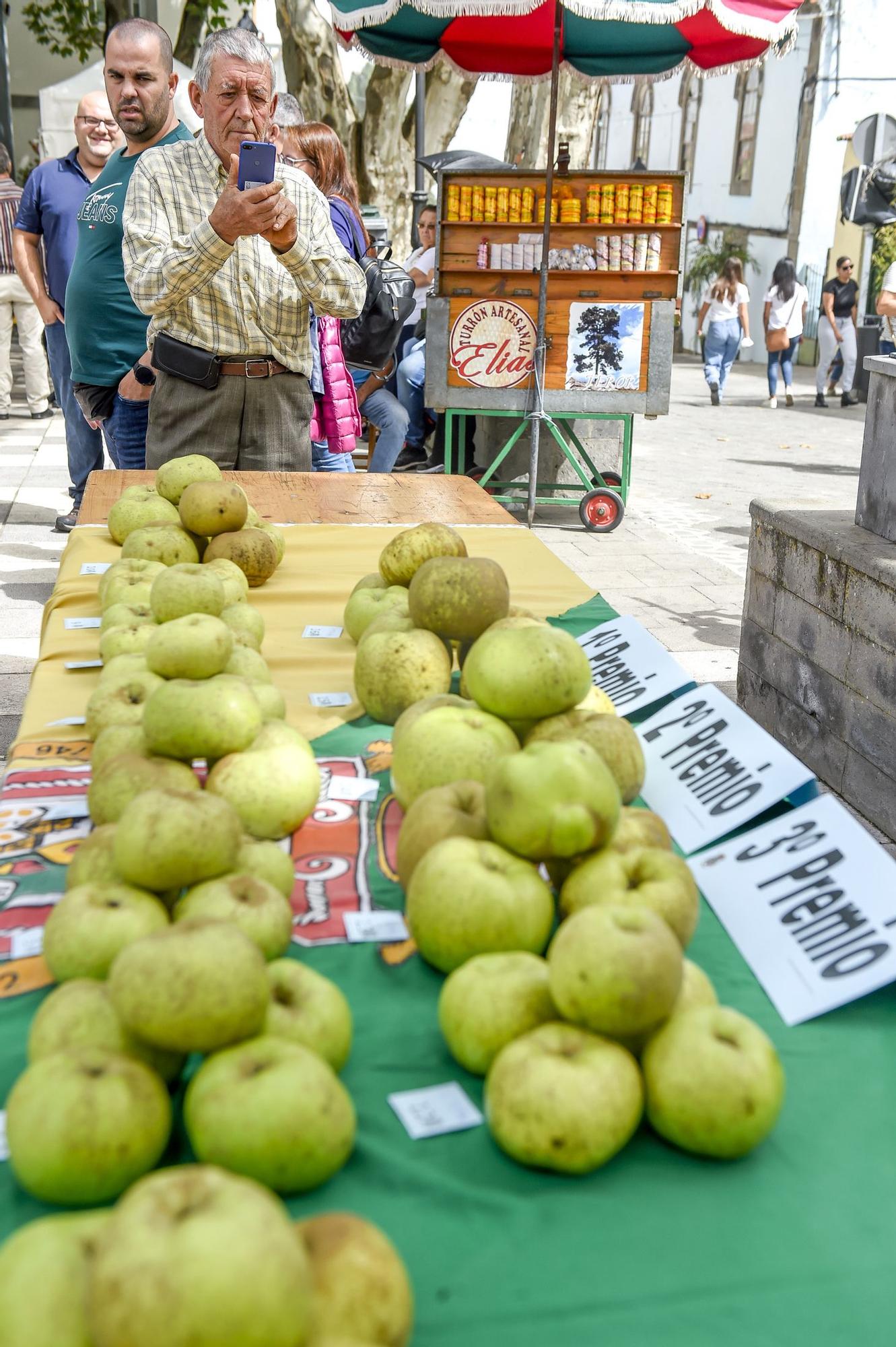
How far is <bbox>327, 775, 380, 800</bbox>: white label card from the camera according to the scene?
77.9 inches

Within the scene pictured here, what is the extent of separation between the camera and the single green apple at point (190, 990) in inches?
46.1

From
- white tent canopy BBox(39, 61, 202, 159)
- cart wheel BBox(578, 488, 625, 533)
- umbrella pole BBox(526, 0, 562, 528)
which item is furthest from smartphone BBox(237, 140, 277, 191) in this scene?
white tent canopy BBox(39, 61, 202, 159)

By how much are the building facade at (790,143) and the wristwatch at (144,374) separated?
19.2m

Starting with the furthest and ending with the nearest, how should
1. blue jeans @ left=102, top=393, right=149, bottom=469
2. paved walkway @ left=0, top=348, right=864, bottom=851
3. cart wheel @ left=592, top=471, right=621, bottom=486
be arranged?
cart wheel @ left=592, top=471, right=621, bottom=486 → paved walkway @ left=0, top=348, right=864, bottom=851 → blue jeans @ left=102, top=393, right=149, bottom=469

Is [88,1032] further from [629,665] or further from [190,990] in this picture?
[629,665]

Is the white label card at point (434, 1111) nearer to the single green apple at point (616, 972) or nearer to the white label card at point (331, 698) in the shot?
the single green apple at point (616, 972)

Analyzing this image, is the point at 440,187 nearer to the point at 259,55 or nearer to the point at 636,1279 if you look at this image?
the point at 259,55

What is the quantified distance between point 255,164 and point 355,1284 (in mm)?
3010

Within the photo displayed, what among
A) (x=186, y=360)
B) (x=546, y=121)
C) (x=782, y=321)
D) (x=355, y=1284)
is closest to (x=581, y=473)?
(x=186, y=360)

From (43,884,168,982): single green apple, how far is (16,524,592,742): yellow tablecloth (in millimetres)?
755

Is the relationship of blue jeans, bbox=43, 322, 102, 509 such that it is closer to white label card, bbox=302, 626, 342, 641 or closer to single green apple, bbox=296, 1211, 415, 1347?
white label card, bbox=302, 626, 342, 641

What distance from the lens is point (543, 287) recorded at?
7.19 m

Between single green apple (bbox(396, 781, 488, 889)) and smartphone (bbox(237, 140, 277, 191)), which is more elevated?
smartphone (bbox(237, 140, 277, 191))

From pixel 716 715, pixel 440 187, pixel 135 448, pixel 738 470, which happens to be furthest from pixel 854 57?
pixel 716 715
